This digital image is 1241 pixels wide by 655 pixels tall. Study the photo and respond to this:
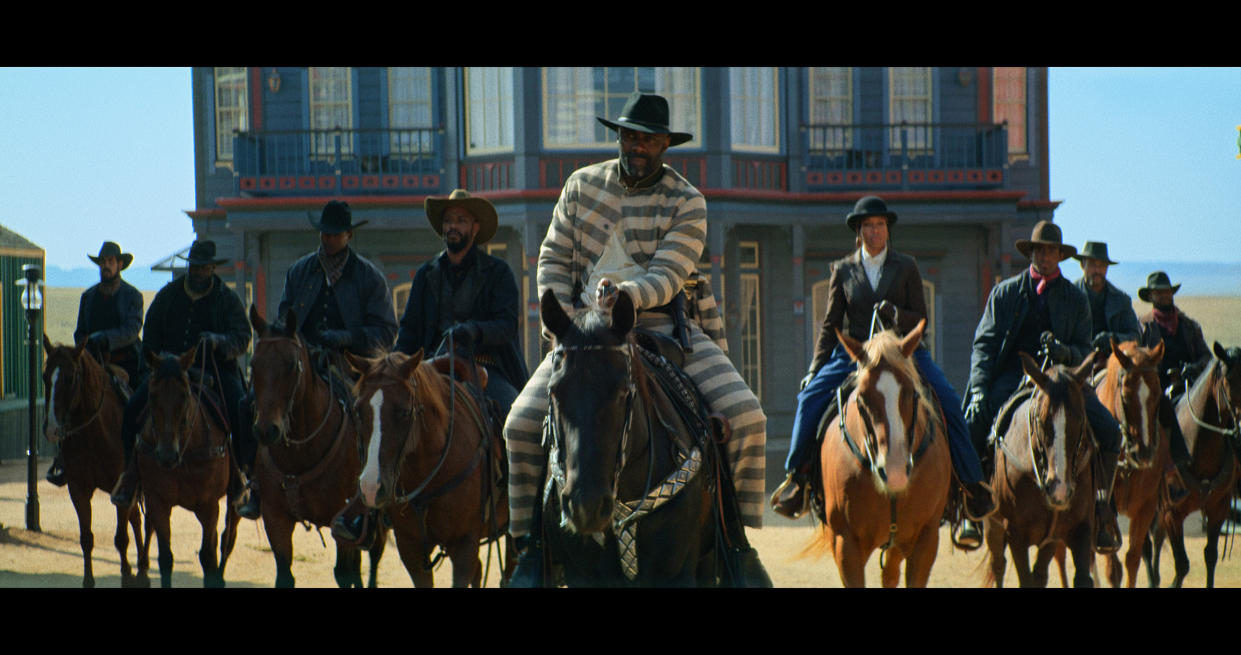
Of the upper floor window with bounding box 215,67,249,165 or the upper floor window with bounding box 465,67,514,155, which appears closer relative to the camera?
the upper floor window with bounding box 465,67,514,155

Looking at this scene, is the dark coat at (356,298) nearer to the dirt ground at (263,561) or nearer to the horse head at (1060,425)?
the dirt ground at (263,561)

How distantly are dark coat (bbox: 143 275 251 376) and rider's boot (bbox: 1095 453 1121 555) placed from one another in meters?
6.20

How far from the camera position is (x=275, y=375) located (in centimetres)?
692

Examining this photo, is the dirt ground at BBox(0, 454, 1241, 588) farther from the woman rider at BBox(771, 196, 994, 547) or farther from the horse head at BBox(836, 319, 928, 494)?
the horse head at BBox(836, 319, 928, 494)

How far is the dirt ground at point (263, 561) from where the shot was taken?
10.2 metres

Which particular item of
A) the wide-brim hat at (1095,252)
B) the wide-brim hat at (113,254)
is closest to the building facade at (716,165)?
the wide-brim hat at (113,254)

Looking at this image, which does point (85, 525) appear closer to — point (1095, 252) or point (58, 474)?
point (58, 474)

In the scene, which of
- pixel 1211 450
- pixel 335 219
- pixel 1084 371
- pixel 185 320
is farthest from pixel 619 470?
pixel 1211 450

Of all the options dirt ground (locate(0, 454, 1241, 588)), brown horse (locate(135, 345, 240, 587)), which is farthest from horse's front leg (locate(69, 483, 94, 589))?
brown horse (locate(135, 345, 240, 587))

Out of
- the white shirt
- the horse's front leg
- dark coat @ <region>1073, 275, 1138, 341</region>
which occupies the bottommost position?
the horse's front leg

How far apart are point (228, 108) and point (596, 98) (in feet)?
23.5

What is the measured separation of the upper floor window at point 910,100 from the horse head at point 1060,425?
45.6ft

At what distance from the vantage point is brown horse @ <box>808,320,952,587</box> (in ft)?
19.8

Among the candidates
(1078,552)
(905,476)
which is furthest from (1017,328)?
(905,476)
